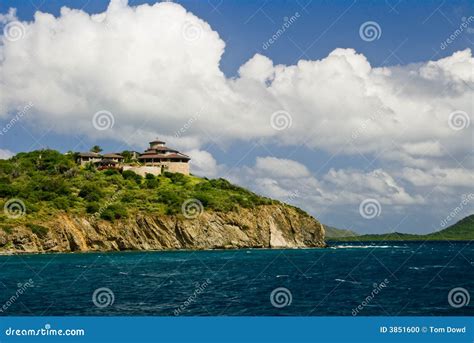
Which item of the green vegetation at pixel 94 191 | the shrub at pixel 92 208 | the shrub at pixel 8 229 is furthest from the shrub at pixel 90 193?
the shrub at pixel 8 229

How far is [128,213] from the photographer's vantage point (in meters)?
114

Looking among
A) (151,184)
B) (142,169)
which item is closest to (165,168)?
(142,169)

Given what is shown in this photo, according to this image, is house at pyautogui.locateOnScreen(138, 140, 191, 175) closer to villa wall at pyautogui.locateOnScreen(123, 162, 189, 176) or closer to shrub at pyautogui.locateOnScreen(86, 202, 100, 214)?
villa wall at pyautogui.locateOnScreen(123, 162, 189, 176)

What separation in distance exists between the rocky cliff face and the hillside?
20 cm

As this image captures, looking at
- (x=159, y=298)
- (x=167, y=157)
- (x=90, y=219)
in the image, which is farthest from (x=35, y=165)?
(x=159, y=298)

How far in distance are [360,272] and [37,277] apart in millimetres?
39345

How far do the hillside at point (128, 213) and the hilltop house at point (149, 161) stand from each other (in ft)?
13.8

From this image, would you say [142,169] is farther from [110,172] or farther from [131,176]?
[110,172]

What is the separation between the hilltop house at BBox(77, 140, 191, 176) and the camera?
155m

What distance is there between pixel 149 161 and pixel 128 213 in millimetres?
55390

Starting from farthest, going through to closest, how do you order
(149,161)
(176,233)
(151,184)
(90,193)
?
(149,161) < (151,184) < (90,193) < (176,233)

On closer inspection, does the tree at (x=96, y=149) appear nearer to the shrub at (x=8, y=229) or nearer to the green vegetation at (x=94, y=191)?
the green vegetation at (x=94, y=191)

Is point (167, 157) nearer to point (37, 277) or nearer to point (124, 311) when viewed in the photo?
point (37, 277)

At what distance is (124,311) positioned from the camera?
34156 mm
